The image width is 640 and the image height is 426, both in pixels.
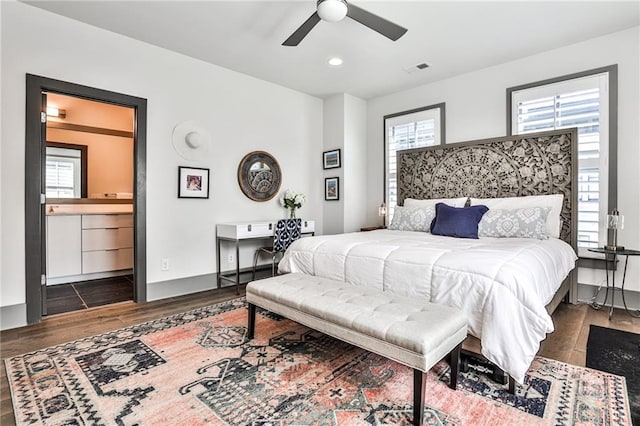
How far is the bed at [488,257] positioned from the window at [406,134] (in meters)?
0.24

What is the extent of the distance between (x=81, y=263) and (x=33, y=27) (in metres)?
2.89

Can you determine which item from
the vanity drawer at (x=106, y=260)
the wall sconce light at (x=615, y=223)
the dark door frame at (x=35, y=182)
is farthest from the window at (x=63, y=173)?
the wall sconce light at (x=615, y=223)

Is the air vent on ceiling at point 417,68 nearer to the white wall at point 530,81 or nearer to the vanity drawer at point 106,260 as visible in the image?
the white wall at point 530,81

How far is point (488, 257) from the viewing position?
6.61ft

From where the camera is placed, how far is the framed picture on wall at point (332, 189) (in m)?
5.19

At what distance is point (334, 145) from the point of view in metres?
5.21

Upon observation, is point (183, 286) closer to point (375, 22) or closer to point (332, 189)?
point (332, 189)

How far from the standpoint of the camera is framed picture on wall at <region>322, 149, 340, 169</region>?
16.9ft

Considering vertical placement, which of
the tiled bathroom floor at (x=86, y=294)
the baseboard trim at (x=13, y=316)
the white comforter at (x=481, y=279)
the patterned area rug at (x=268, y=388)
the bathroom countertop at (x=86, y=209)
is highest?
the bathroom countertop at (x=86, y=209)

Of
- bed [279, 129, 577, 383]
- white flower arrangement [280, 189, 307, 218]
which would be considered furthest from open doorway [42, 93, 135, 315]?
bed [279, 129, 577, 383]

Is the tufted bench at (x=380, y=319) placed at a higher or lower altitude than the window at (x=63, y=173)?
lower

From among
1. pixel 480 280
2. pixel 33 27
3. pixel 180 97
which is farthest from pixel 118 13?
pixel 480 280

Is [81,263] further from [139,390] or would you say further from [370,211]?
[370,211]

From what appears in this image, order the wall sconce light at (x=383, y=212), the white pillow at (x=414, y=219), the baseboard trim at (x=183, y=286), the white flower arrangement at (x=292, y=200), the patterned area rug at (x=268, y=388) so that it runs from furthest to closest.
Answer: the wall sconce light at (x=383, y=212) < the white flower arrangement at (x=292, y=200) < the white pillow at (x=414, y=219) < the baseboard trim at (x=183, y=286) < the patterned area rug at (x=268, y=388)
